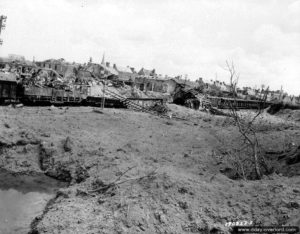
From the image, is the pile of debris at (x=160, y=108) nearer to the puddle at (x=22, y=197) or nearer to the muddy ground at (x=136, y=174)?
the muddy ground at (x=136, y=174)

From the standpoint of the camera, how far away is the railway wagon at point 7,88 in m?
24.6

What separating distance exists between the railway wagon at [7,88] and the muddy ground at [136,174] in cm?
303

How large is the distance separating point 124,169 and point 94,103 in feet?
59.2

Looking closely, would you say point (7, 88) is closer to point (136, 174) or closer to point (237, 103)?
point (136, 174)

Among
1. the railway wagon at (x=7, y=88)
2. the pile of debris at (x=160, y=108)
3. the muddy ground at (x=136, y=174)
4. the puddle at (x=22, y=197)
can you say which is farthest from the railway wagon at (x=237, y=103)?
the puddle at (x=22, y=197)

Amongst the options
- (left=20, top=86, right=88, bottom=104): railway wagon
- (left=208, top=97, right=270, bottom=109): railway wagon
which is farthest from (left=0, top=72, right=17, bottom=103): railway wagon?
(left=208, top=97, right=270, bottom=109): railway wagon

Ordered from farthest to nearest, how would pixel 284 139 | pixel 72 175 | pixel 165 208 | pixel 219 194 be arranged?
pixel 284 139
pixel 72 175
pixel 219 194
pixel 165 208

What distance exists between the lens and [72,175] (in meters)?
14.4

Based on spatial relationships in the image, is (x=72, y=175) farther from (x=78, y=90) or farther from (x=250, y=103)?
(x=250, y=103)

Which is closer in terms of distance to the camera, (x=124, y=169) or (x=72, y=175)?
(x=124, y=169)

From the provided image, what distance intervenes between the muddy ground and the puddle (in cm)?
42

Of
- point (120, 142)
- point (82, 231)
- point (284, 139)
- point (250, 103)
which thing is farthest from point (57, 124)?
point (250, 103)

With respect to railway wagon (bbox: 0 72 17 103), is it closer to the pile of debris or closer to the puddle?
the puddle

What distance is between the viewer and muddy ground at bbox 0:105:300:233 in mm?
9094
